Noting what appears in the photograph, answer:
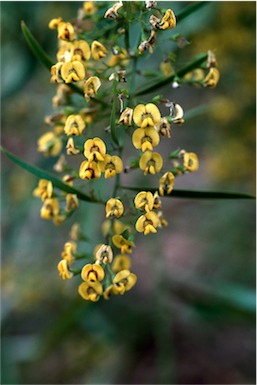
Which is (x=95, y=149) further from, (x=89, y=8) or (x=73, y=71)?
(x=89, y=8)

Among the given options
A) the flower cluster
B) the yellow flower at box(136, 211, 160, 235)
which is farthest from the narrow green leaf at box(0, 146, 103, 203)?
the yellow flower at box(136, 211, 160, 235)

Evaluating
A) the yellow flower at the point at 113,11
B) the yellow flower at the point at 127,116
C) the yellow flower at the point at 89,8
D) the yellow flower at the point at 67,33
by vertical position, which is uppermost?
the yellow flower at the point at 89,8

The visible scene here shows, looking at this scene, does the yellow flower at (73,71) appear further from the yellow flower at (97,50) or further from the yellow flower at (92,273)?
the yellow flower at (92,273)

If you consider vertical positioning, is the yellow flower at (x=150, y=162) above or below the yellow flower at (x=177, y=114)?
below

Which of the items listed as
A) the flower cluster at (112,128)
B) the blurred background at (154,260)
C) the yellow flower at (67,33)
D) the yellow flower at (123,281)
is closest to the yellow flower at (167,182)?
the flower cluster at (112,128)

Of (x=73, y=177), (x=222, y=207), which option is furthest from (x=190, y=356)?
(x=73, y=177)

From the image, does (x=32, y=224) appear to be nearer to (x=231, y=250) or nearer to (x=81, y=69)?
(x=231, y=250)

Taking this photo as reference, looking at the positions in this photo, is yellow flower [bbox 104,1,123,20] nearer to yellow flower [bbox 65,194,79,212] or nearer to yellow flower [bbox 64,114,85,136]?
yellow flower [bbox 64,114,85,136]
